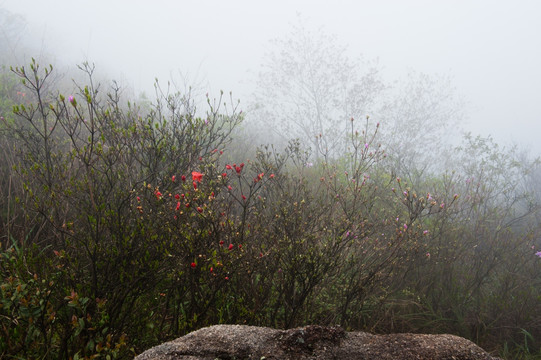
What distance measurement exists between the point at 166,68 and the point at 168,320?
3226cm

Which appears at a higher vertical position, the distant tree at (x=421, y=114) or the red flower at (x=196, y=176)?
the distant tree at (x=421, y=114)

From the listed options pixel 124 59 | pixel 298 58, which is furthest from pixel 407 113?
pixel 124 59

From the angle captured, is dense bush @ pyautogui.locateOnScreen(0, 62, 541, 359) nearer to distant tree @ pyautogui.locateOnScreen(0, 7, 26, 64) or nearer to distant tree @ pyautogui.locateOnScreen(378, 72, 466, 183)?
distant tree @ pyautogui.locateOnScreen(378, 72, 466, 183)

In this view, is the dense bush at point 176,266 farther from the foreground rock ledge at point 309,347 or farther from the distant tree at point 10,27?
the distant tree at point 10,27

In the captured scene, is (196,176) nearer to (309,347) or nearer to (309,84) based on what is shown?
(309,347)

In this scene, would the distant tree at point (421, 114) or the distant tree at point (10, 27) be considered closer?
the distant tree at point (10, 27)

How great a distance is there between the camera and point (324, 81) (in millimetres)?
14242

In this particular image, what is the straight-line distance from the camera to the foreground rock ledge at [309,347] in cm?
127

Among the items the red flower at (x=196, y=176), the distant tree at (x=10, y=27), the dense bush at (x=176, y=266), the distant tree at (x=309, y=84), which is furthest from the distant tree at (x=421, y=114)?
the distant tree at (x=10, y=27)

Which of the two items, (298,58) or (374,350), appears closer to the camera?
(374,350)

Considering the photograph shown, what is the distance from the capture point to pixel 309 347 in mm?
1288

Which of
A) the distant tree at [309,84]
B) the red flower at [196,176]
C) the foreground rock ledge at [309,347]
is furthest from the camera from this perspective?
the distant tree at [309,84]

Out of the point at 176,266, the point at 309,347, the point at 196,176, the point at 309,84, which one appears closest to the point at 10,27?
the point at 309,84

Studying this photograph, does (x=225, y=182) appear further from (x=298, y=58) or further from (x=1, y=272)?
(x=298, y=58)
